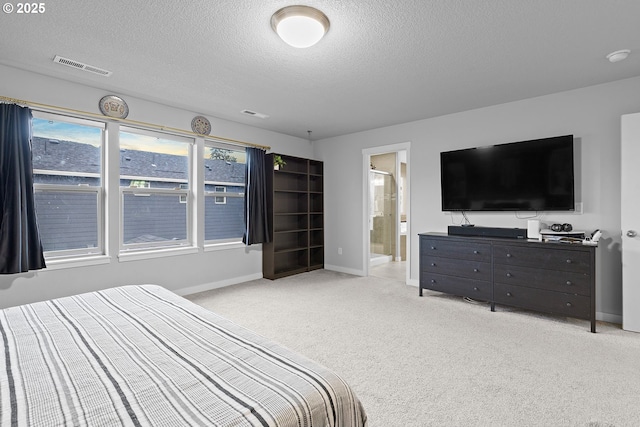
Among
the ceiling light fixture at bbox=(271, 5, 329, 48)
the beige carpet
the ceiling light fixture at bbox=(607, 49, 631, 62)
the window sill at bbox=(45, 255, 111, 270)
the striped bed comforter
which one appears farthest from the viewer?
the window sill at bbox=(45, 255, 111, 270)

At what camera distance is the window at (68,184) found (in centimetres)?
315

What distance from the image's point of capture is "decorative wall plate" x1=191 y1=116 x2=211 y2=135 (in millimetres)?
4199

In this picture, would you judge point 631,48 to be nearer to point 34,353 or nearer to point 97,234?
point 34,353

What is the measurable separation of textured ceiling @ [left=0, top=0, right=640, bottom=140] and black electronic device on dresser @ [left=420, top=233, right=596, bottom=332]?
5.57 ft

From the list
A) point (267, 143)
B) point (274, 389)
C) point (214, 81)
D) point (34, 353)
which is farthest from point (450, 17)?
point (267, 143)

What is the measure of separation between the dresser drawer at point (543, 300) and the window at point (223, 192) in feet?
11.9

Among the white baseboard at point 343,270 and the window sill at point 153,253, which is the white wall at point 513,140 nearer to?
the white baseboard at point 343,270

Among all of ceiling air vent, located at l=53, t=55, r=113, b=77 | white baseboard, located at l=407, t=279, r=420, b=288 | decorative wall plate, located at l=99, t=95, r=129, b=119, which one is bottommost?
white baseboard, located at l=407, t=279, r=420, b=288

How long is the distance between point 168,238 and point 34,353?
119 inches

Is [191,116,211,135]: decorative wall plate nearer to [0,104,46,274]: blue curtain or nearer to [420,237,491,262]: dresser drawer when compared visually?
[0,104,46,274]: blue curtain

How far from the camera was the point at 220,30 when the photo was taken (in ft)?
7.40

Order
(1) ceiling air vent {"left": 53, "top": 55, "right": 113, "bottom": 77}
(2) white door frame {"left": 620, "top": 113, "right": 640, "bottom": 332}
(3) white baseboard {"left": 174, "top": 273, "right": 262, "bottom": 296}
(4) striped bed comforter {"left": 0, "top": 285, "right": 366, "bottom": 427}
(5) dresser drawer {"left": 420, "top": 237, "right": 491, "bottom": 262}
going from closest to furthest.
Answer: (4) striped bed comforter {"left": 0, "top": 285, "right": 366, "bottom": 427} < (1) ceiling air vent {"left": 53, "top": 55, "right": 113, "bottom": 77} < (2) white door frame {"left": 620, "top": 113, "right": 640, "bottom": 332} < (5) dresser drawer {"left": 420, "top": 237, "right": 491, "bottom": 262} < (3) white baseboard {"left": 174, "top": 273, "right": 262, "bottom": 296}

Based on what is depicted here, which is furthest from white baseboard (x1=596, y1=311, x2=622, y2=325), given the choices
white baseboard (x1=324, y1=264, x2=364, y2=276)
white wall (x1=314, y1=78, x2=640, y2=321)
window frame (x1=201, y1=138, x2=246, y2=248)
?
window frame (x1=201, y1=138, x2=246, y2=248)

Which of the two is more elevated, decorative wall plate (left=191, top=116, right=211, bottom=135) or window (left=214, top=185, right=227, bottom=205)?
decorative wall plate (left=191, top=116, right=211, bottom=135)
